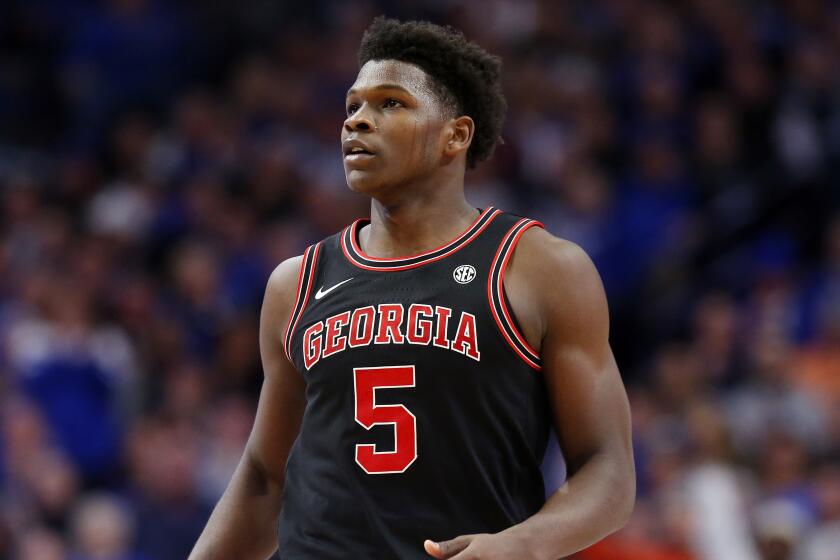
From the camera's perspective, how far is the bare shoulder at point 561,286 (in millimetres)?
3092

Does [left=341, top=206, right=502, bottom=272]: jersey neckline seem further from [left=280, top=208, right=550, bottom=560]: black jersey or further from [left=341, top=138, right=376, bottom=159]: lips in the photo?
[left=341, top=138, right=376, bottom=159]: lips

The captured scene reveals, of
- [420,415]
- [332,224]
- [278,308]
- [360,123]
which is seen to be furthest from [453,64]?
[332,224]

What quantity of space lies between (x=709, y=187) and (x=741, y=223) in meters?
0.42

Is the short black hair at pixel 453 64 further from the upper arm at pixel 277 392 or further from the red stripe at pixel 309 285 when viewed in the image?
the upper arm at pixel 277 392

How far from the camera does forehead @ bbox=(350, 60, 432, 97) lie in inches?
129

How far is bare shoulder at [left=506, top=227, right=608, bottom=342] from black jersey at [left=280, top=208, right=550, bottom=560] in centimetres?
6

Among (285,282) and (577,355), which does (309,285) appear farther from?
(577,355)

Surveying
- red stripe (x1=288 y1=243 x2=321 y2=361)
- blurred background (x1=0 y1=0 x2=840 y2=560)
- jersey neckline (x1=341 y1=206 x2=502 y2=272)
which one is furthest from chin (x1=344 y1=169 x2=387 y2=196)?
blurred background (x1=0 y1=0 x2=840 y2=560)

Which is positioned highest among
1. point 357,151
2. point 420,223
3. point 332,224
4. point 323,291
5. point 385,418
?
point 332,224

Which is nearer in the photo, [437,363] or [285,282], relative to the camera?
[437,363]

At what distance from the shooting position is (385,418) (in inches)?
122

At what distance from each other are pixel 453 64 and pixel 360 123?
0.30 metres

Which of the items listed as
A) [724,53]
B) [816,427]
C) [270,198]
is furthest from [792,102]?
[270,198]

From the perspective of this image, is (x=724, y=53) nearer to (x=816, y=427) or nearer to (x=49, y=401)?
(x=816, y=427)
